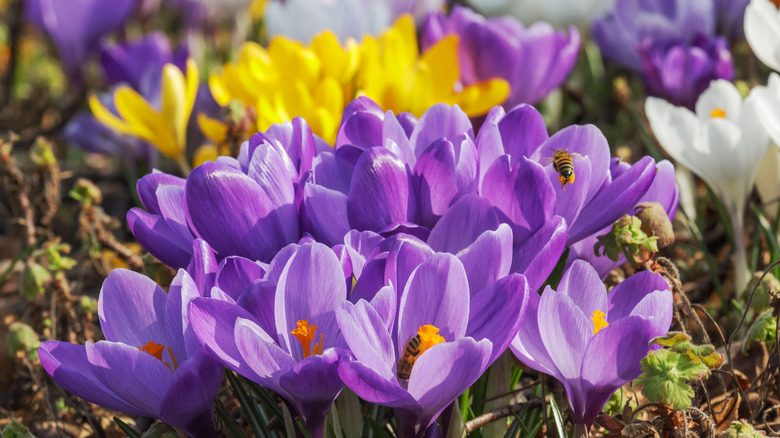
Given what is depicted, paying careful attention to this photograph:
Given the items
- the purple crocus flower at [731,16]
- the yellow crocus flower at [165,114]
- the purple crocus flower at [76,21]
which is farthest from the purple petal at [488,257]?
the purple crocus flower at [76,21]

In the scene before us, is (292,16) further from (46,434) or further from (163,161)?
(46,434)

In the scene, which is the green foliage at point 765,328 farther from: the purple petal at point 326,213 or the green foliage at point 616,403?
the purple petal at point 326,213

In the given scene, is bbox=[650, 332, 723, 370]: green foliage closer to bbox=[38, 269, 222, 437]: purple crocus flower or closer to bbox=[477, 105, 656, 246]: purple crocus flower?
bbox=[477, 105, 656, 246]: purple crocus flower

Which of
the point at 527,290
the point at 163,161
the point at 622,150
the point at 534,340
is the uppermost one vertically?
the point at 527,290

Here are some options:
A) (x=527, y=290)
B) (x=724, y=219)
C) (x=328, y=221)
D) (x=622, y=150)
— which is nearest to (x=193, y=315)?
(x=328, y=221)

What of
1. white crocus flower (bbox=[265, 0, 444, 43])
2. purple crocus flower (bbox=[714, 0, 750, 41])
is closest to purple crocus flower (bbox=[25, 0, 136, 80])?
white crocus flower (bbox=[265, 0, 444, 43])
